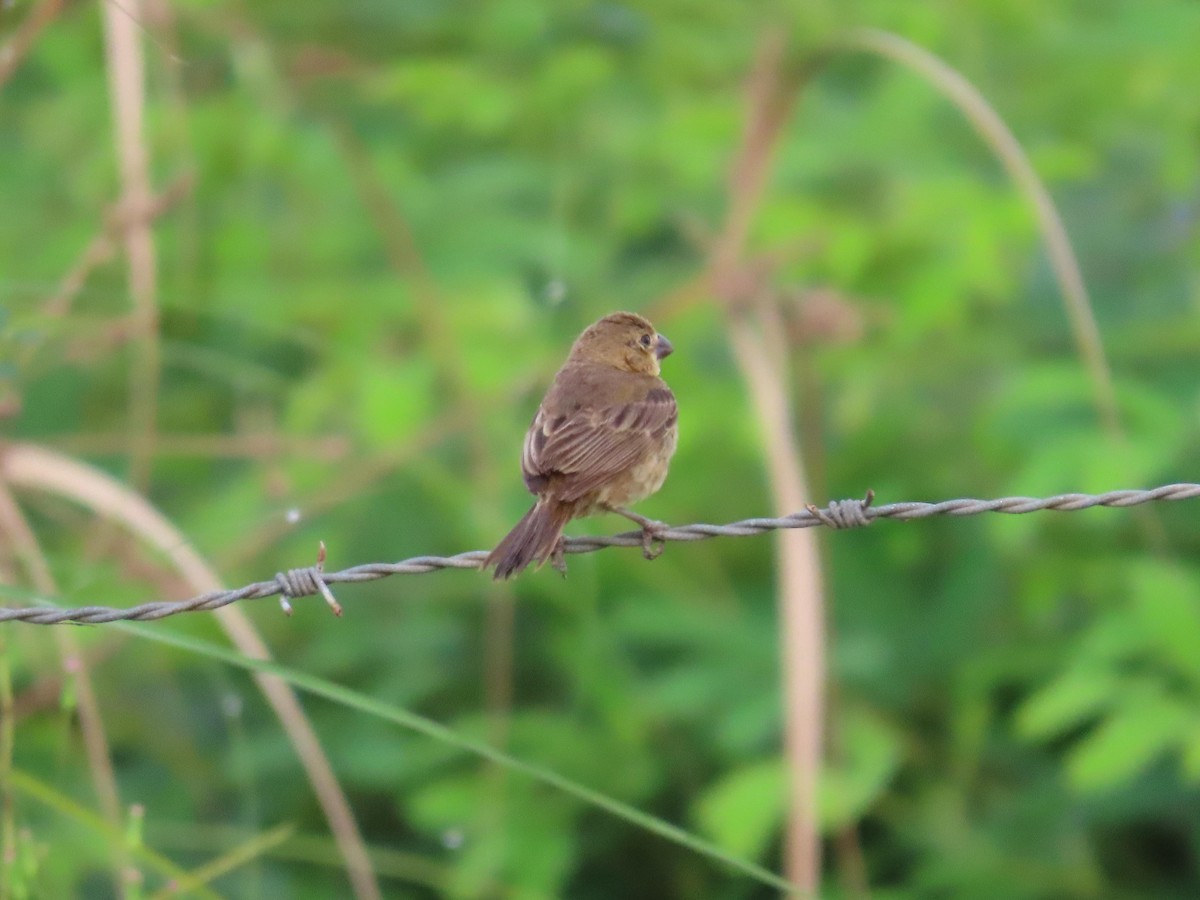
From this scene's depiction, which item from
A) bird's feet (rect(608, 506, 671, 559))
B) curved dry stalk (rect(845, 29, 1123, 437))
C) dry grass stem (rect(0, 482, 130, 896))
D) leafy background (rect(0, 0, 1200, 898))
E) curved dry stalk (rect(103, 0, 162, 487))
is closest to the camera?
dry grass stem (rect(0, 482, 130, 896))

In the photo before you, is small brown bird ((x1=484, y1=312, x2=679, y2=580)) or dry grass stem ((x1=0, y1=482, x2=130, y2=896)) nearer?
dry grass stem ((x1=0, y1=482, x2=130, y2=896))

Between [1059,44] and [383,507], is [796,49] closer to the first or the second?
[1059,44]

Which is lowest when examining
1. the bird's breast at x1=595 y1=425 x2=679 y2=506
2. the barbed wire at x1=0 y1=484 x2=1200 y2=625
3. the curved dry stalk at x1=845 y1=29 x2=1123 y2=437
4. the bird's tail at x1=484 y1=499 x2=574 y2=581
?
the barbed wire at x1=0 y1=484 x2=1200 y2=625

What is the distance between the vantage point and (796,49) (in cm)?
645

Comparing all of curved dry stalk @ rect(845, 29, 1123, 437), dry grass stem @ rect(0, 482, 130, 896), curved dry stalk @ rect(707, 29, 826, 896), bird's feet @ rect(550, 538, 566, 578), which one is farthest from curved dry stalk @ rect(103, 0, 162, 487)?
curved dry stalk @ rect(845, 29, 1123, 437)

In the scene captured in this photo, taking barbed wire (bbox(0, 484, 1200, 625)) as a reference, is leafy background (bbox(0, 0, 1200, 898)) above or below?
above

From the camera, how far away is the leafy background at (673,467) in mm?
5648

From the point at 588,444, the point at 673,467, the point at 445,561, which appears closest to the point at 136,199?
the point at 588,444

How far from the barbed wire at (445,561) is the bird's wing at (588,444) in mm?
821

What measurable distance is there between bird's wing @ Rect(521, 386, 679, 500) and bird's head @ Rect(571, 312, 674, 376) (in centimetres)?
49

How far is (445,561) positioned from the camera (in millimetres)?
3615

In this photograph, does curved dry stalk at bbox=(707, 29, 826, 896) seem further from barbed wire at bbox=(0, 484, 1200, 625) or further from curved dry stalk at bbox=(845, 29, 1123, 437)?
barbed wire at bbox=(0, 484, 1200, 625)

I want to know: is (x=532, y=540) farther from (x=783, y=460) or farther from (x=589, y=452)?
(x=783, y=460)

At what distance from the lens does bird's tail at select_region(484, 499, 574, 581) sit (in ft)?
13.4
